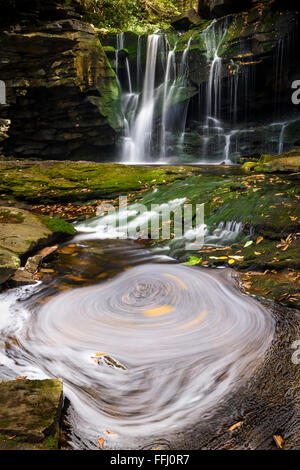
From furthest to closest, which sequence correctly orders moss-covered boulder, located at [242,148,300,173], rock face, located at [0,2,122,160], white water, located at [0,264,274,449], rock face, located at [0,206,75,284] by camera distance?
rock face, located at [0,2,122,160] → moss-covered boulder, located at [242,148,300,173] → rock face, located at [0,206,75,284] → white water, located at [0,264,274,449]

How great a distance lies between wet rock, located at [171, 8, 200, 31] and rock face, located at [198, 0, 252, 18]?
1594 mm

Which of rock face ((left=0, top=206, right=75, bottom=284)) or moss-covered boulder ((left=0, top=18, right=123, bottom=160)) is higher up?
moss-covered boulder ((left=0, top=18, right=123, bottom=160))

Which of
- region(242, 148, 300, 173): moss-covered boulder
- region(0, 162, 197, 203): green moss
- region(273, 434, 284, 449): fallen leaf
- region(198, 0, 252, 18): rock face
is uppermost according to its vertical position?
region(198, 0, 252, 18): rock face

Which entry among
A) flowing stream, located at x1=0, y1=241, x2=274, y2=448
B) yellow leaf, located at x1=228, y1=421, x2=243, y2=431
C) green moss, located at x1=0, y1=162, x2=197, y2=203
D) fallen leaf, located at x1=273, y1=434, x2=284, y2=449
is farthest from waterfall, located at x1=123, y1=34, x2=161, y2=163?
fallen leaf, located at x1=273, y1=434, x2=284, y2=449

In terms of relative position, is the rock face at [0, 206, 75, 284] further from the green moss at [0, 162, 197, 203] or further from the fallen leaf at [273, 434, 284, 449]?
the fallen leaf at [273, 434, 284, 449]

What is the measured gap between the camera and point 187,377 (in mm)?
2535

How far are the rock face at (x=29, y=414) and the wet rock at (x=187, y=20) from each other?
21.0m

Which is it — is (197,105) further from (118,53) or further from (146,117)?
(118,53)

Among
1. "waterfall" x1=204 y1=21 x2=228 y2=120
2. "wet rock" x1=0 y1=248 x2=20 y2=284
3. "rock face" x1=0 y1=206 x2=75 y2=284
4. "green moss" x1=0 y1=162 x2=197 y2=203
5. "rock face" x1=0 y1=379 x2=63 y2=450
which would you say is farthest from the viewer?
"waterfall" x1=204 y1=21 x2=228 y2=120

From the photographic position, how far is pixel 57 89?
13742mm

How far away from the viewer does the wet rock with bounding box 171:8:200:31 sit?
18375mm

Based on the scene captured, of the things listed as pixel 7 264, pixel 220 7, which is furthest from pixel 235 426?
pixel 220 7

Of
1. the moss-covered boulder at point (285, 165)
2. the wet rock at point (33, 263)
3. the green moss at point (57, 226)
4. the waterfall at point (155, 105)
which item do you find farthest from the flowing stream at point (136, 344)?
the waterfall at point (155, 105)

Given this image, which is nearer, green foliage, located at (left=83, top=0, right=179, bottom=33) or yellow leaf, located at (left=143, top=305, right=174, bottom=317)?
yellow leaf, located at (left=143, top=305, right=174, bottom=317)
